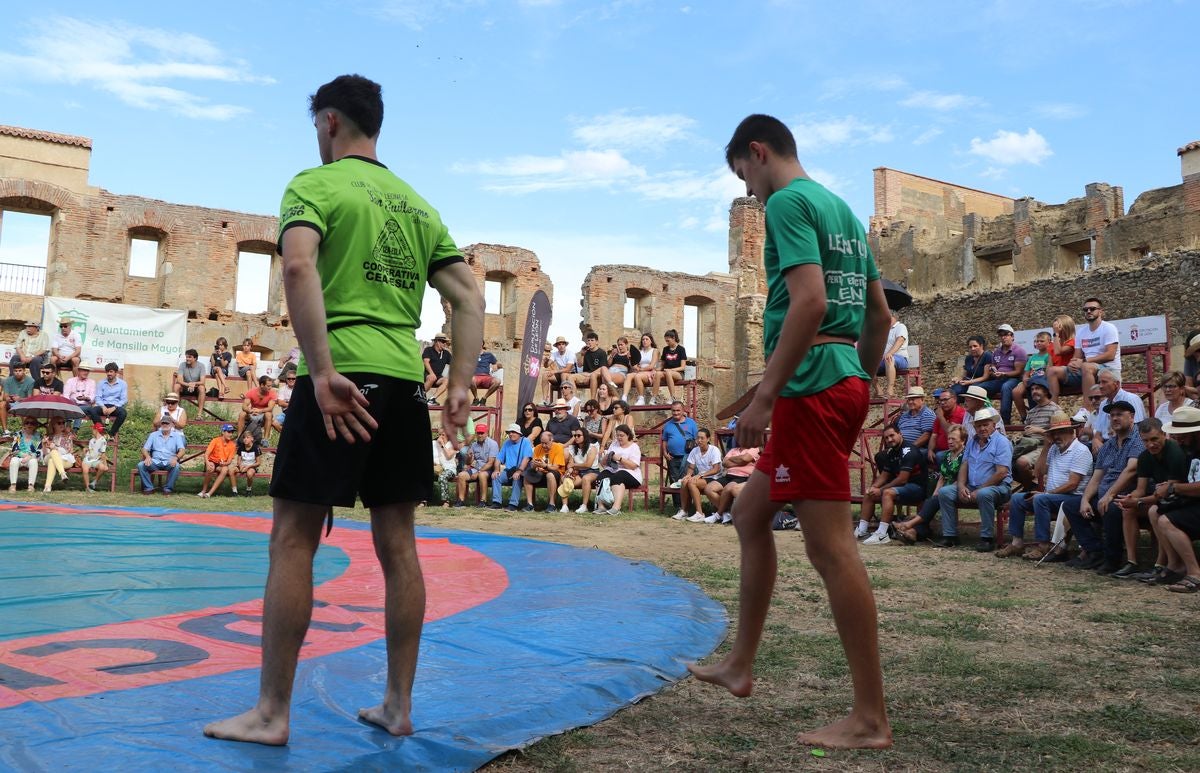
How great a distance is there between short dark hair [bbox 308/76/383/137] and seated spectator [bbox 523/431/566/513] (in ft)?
32.3

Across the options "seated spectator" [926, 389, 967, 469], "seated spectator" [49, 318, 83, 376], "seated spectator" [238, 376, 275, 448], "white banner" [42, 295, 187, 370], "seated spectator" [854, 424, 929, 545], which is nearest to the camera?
"seated spectator" [854, 424, 929, 545]

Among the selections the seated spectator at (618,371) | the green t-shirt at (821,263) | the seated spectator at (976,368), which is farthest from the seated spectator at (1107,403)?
the seated spectator at (618,371)

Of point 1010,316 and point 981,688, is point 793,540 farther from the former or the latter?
point 1010,316

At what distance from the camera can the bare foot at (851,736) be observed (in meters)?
2.39

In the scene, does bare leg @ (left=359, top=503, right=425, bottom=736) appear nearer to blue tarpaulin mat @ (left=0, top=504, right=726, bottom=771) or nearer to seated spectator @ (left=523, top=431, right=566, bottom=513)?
blue tarpaulin mat @ (left=0, top=504, right=726, bottom=771)

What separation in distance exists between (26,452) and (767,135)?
486 inches

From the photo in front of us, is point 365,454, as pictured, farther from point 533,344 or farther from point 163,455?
point 533,344

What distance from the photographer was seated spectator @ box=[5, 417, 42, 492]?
11.6 m

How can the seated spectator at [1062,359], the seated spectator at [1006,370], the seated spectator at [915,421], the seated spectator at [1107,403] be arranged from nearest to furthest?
the seated spectator at [1107,403]
the seated spectator at [1062,359]
the seated spectator at [915,421]
the seated spectator at [1006,370]

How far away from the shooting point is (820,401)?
8.40 feet

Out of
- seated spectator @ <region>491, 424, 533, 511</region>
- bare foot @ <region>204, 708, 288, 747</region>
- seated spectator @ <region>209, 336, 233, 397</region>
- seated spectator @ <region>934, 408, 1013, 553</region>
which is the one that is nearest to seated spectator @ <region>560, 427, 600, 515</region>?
seated spectator @ <region>491, 424, 533, 511</region>

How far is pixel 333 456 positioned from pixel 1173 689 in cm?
299

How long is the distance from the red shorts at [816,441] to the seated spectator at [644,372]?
492 inches

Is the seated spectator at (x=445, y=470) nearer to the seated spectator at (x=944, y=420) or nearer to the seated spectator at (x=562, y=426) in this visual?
the seated spectator at (x=562, y=426)
